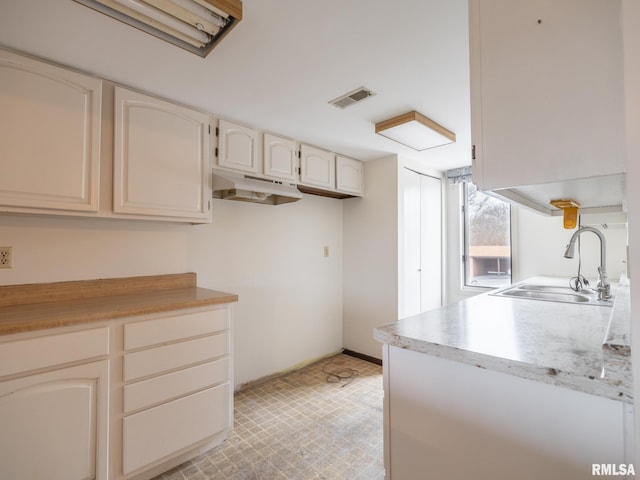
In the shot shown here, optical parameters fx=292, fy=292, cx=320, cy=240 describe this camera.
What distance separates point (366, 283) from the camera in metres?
3.26

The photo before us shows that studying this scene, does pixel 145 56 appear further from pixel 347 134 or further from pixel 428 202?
pixel 428 202

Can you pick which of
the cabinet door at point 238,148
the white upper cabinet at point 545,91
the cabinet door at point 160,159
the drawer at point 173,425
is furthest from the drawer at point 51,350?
the white upper cabinet at point 545,91

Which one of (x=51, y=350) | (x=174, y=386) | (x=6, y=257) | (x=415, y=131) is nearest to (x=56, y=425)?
(x=51, y=350)

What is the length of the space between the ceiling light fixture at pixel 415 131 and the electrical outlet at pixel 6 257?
→ 8.03 ft

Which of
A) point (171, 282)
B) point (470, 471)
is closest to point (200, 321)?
point (171, 282)

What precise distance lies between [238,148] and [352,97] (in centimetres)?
94

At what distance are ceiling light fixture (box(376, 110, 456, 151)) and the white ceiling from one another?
0.21ft

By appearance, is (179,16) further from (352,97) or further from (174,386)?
(174,386)

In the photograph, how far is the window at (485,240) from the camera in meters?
3.39

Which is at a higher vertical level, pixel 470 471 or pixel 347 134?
pixel 347 134

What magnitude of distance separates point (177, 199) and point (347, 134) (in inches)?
58.0

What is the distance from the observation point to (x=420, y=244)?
A: 11.1ft

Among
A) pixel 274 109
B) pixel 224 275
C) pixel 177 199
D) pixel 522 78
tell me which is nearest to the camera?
pixel 522 78

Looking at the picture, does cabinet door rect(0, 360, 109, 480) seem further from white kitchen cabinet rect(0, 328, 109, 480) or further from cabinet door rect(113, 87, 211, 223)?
cabinet door rect(113, 87, 211, 223)
